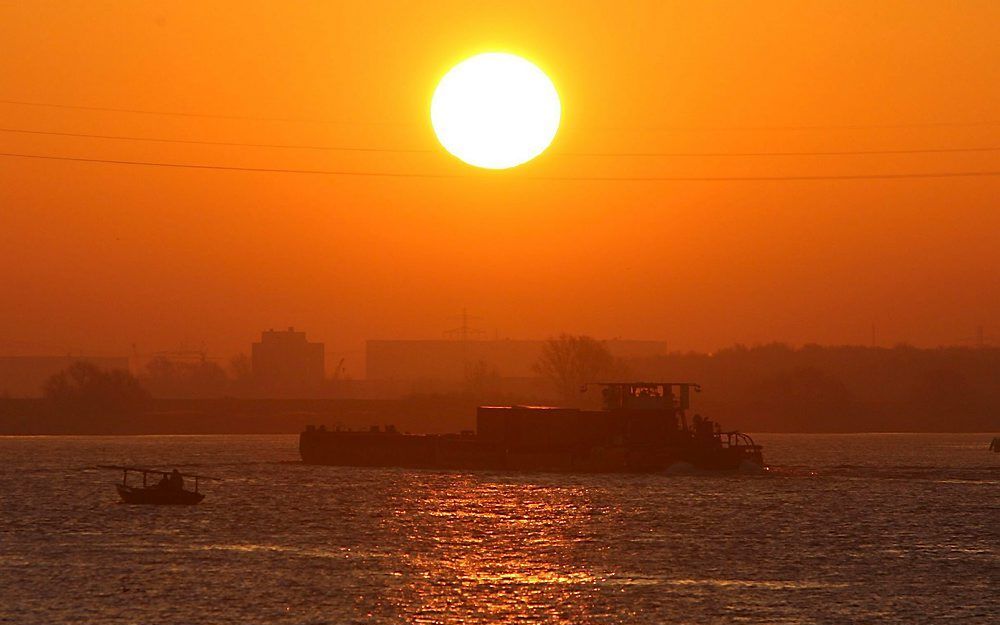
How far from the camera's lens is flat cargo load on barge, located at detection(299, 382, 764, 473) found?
15600cm

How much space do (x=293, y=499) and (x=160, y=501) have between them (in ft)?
39.3

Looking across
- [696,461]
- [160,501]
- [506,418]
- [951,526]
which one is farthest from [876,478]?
[160,501]

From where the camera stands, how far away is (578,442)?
163375 mm

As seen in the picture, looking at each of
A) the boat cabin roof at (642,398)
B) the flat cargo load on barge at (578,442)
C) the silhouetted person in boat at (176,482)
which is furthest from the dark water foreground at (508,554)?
the boat cabin roof at (642,398)

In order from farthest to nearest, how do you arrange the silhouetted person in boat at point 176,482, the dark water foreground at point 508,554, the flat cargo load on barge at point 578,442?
the flat cargo load on barge at point 578,442 < the silhouetted person in boat at point 176,482 < the dark water foreground at point 508,554

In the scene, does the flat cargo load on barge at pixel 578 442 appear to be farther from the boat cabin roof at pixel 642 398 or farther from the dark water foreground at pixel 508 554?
the dark water foreground at pixel 508 554

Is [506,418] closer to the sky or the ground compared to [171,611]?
closer to the sky

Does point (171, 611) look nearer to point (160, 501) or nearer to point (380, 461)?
point (160, 501)

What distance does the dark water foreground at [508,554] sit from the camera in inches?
2489

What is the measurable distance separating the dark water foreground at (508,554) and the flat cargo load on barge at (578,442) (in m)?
9.91

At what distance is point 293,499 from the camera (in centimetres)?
12512

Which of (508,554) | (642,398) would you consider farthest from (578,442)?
(508,554)

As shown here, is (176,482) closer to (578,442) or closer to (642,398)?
(642,398)

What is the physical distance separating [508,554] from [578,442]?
3174 inches
